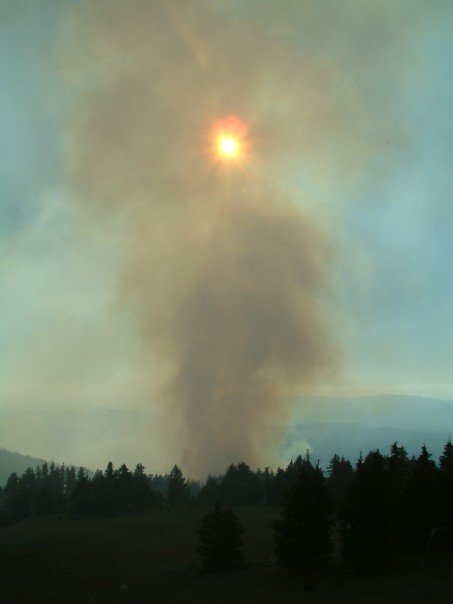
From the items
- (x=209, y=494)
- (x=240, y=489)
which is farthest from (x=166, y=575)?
(x=209, y=494)

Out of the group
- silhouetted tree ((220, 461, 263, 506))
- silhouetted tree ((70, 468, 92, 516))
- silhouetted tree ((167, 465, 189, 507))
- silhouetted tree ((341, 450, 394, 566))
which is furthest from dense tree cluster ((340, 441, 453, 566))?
silhouetted tree ((167, 465, 189, 507))

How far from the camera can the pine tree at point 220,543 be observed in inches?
1287

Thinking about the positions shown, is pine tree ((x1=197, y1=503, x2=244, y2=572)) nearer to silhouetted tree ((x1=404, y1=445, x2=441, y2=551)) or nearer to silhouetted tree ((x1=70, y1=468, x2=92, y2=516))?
silhouetted tree ((x1=404, y1=445, x2=441, y2=551))

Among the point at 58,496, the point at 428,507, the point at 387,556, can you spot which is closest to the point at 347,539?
the point at 387,556

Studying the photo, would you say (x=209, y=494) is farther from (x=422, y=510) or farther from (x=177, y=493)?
(x=422, y=510)

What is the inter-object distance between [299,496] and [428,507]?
360 inches

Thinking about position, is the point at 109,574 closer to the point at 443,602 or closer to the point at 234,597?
the point at 234,597

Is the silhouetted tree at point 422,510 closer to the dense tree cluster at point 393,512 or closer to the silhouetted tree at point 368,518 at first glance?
the dense tree cluster at point 393,512

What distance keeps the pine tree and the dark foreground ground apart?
3.96 feet

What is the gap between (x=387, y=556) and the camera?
26.8 metres

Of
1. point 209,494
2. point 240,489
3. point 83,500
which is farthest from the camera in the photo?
point 209,494

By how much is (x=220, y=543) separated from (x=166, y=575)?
5299 mm

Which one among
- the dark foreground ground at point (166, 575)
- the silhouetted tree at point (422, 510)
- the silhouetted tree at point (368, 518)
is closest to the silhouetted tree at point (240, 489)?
the dark foreground ground at point (166, 575)

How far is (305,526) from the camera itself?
2845 cm
